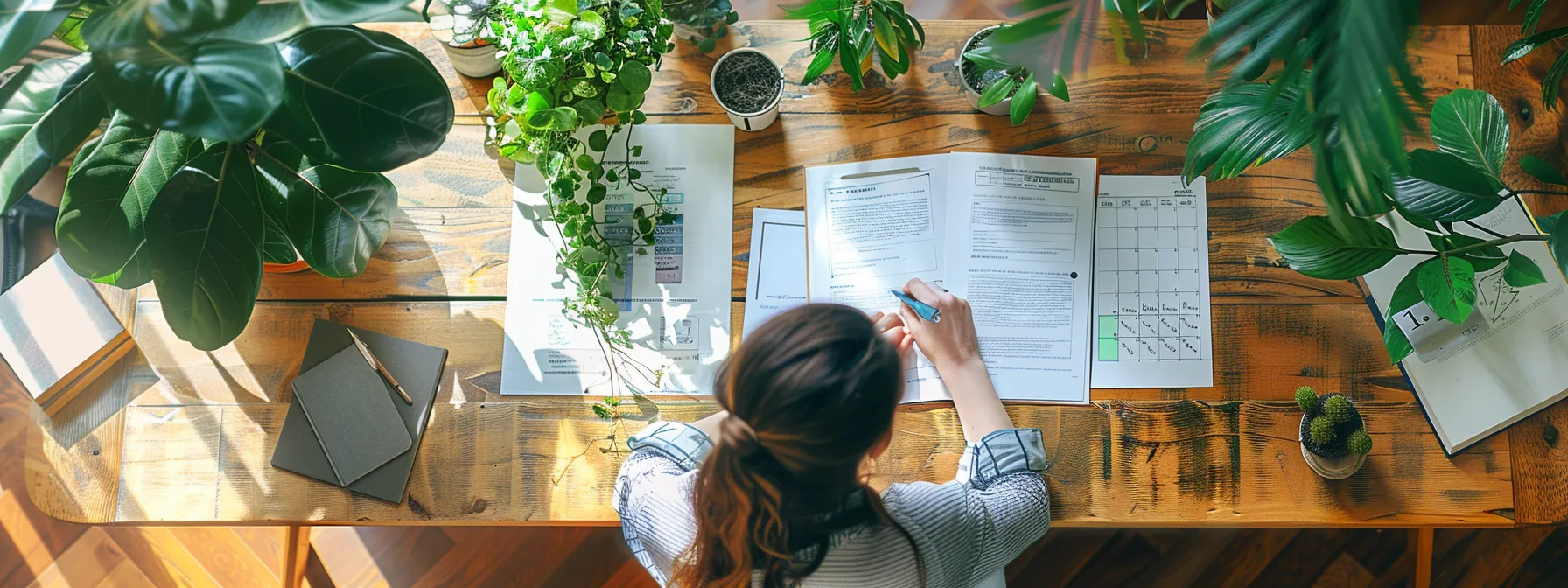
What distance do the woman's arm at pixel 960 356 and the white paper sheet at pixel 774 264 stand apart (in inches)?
6.6

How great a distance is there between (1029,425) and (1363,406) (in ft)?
1.47

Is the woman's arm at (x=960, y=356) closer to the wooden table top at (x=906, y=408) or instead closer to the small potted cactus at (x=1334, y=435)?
the wooden table top at (x=906, y=408)

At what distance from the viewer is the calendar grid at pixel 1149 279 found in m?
1.21

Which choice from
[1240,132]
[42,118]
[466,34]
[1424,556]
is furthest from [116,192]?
[1424,556]

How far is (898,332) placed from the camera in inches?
47.9

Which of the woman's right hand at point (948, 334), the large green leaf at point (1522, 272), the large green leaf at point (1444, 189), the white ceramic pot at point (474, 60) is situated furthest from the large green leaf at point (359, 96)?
the large green leaf at point (1522, 272)

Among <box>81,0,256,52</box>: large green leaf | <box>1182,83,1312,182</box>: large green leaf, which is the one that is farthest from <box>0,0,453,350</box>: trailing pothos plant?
<box>1182,83,1312,182</box>: large green leaf

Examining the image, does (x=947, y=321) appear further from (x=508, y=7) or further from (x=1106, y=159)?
(x=508, y=7)

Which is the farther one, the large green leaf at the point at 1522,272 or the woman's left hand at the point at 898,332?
the woman's left hand at the point at 898,332

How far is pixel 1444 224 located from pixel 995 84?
0.56 meters

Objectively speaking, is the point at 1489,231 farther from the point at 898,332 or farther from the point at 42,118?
the point at 42,118

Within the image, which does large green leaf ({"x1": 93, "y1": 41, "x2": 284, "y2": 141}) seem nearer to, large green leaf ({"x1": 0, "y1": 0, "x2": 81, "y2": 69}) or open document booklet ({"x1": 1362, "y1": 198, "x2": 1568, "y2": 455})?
large green leaf ({"x1": 0, "y1": 0, "x2": 81, "y2": 69})

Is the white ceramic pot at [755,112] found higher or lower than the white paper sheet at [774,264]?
higher

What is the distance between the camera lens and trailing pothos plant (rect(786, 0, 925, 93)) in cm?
112
